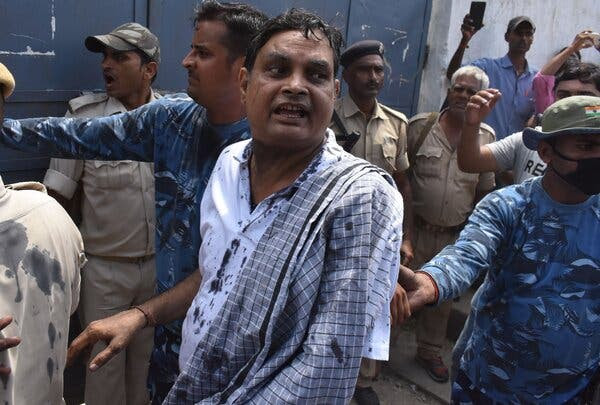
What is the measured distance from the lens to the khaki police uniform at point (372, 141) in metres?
3.64

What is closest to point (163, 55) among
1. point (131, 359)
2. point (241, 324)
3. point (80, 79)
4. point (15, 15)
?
point (80, 79)

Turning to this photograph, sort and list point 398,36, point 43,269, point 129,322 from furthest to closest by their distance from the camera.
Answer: point 398,36 < point 129,322 < point 43,269

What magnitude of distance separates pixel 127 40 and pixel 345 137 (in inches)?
52.2

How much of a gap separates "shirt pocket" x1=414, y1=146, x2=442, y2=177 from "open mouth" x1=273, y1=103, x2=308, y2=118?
2604 millimetres

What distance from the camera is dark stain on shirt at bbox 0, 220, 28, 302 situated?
1421mm

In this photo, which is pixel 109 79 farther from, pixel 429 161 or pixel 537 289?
pixel 537 289

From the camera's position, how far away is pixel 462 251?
1885 mm

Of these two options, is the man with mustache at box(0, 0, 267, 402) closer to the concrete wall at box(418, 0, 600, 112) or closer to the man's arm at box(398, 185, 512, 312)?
the man's arm at box(398, 185, 512, 312)

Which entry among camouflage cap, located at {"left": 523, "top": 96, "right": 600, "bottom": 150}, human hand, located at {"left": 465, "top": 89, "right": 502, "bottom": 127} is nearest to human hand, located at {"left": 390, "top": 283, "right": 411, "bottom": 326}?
camouflage cap, located at {"left": 523, "top": 96, "right": 600, "bottom": 150}

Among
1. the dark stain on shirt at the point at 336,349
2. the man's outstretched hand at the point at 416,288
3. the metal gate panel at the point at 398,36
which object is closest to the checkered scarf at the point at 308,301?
the dark stain on shirt at the point at 336,349

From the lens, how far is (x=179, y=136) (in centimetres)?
210

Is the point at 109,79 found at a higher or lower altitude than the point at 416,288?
higher

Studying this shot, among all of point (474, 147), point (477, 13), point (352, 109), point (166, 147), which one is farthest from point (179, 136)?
point (477, 13)

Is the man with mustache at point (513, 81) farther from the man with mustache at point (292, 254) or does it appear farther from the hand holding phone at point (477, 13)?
the man with mustache at point (292, 254)
